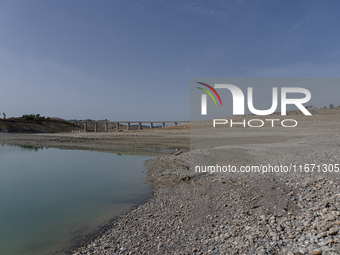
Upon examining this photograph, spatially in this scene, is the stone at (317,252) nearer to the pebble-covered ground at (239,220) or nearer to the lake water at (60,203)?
the pebble-covered ground at (239,220)

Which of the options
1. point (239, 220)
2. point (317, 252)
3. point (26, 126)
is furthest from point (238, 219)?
point (26, 126)

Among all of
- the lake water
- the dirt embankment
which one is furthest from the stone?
the dirt embankment

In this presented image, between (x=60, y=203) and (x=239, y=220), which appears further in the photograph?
(x=60, y=203)

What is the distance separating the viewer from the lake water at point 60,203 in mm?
5988

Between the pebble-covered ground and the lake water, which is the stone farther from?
the lake water

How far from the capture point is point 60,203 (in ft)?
Result: 28.6

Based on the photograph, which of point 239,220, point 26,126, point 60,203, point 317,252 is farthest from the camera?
point 26,126

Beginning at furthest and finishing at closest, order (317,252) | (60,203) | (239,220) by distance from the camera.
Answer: (60,203), (239,220), (317,252)

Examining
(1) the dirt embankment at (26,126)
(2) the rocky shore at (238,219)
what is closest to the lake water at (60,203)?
(2) the rocky shore at (238,219)

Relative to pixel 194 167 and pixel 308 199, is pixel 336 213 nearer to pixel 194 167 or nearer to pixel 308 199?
pixel 308 199

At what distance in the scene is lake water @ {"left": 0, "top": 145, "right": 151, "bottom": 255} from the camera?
19.6 ft

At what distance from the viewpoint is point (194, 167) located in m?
12.3

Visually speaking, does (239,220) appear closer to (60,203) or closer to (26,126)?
(60,203)

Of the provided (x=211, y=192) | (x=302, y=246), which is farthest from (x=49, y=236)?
(x=302, y=246)
